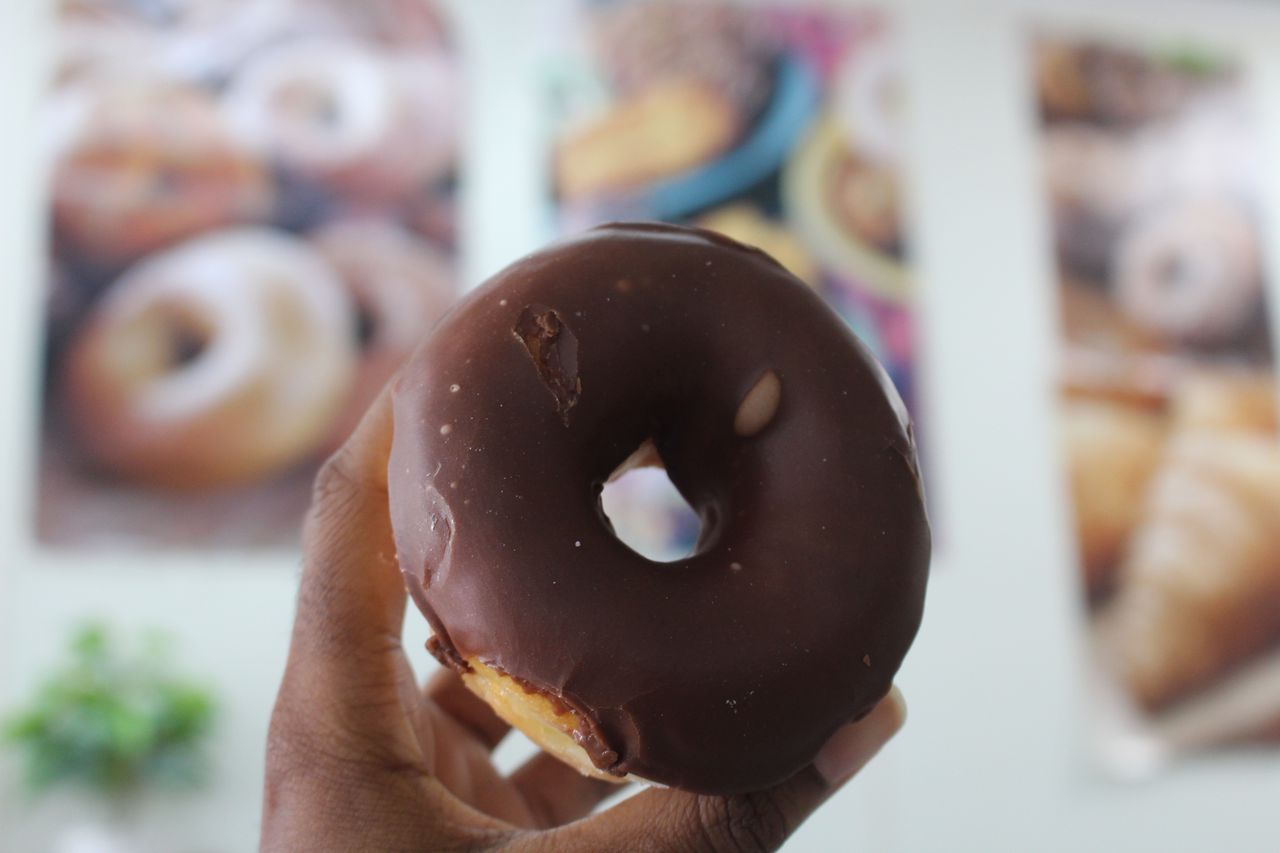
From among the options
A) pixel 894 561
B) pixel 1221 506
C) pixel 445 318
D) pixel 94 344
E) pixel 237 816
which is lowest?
pixel 1221 506

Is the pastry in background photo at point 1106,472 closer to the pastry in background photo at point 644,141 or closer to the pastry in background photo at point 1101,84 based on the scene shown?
the pastry in background photo at point 1101,84

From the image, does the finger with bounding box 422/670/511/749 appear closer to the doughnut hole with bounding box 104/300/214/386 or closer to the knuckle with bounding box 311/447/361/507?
the knuckle with bounding box 311/447/361/507

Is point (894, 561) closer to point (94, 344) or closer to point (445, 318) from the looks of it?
point (445, 318)

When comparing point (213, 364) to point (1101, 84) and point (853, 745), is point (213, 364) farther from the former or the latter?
point (1101, 84)

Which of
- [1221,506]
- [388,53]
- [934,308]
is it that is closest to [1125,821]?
[1221,506]

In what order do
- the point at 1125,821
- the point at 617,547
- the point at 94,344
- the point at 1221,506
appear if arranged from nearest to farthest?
the point at 617,547, the point at 94,344, the point at 1125,821, the point at 1221,506

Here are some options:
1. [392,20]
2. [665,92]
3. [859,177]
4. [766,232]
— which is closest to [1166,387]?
[859,177]
